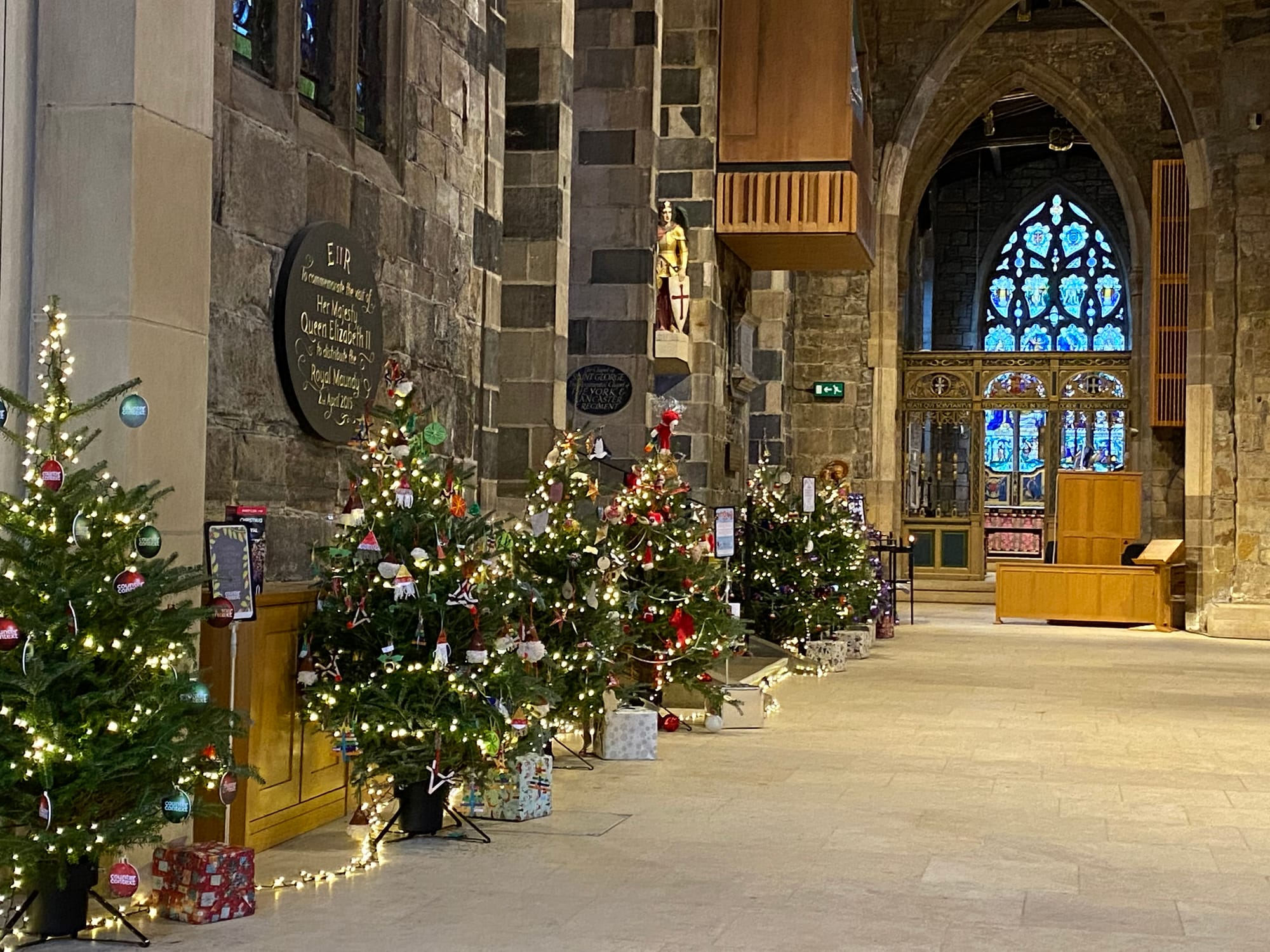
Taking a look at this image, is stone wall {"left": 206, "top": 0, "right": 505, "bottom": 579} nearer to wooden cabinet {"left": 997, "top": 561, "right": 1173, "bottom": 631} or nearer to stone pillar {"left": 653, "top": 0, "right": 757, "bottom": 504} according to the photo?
stone pillar {"left": 653, "top": 0, "right": 757, "bottom": 504}

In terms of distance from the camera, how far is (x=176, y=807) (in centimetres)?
396

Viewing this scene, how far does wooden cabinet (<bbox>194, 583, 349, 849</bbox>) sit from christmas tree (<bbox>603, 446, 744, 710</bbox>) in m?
2.65

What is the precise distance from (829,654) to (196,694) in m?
8.35

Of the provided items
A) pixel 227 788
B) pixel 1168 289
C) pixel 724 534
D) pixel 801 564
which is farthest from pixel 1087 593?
pixel 227 788

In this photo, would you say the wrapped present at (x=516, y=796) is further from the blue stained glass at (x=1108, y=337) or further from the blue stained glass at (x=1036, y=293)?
the blue stained glass at (x=1108, y=337)

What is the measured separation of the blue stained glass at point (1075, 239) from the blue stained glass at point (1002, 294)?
3.64 ft

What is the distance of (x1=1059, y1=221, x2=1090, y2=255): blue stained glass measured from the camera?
3016cm

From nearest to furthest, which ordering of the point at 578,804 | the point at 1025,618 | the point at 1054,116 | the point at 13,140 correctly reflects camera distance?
the point at 13,140 < the point at 578,804 < the point at 1025,618 < the point at 1054,116

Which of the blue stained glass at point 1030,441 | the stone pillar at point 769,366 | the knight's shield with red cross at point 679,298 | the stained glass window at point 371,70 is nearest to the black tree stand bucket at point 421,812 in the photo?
the stained glass window at point 371,70

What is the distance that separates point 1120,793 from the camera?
21.8ft

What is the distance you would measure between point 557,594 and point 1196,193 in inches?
496

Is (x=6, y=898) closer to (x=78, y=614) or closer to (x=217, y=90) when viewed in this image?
(x=78, y=614)

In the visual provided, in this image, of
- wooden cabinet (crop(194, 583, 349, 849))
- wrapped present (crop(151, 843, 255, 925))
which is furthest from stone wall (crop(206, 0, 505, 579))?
wrapped present (crop(151, 843, 255, 925))

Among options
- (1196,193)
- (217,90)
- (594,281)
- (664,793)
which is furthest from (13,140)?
(1196,193)
